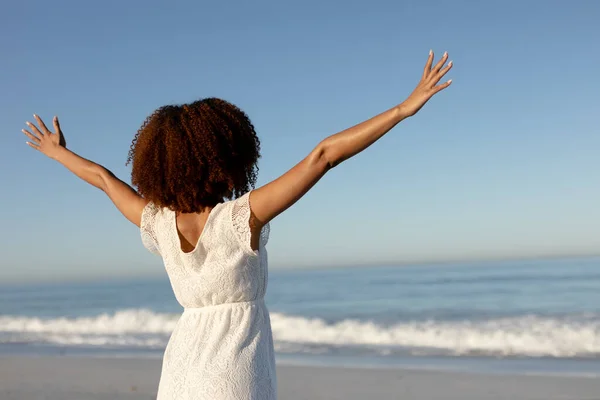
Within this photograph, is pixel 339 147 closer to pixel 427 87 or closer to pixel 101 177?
pixel 427 87

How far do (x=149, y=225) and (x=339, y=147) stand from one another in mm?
736

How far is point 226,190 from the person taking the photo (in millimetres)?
1963

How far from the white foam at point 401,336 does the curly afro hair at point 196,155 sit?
804 centimetres

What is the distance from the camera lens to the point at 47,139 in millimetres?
2578

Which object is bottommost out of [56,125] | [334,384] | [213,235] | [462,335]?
[334,384]

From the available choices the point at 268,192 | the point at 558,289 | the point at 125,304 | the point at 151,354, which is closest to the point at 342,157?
the point at 268,192

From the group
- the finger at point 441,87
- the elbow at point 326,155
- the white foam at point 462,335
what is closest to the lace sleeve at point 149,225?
the elbow at point 326,155

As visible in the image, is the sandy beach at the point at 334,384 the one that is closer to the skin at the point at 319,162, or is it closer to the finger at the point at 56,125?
the finger at the point at 56,125

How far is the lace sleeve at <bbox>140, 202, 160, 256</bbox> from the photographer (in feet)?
6.88

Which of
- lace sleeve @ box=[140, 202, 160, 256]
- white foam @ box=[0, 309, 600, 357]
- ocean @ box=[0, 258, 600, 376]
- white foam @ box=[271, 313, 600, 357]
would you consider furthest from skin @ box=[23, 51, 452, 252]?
white foam @ box=[271, 313, 600, 357]

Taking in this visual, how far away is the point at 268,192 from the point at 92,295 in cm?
2849

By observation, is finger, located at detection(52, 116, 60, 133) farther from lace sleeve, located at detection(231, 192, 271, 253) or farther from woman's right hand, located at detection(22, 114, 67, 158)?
lace sleeve, located at detection(231, 192, 271, 253)

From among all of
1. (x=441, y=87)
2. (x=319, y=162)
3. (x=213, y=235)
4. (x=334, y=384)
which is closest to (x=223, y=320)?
(x=213, y=235)

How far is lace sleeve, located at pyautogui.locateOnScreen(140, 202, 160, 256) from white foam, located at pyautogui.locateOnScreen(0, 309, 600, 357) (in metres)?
7.88
